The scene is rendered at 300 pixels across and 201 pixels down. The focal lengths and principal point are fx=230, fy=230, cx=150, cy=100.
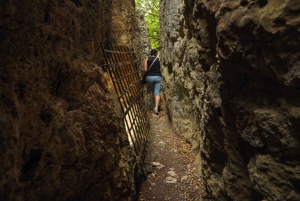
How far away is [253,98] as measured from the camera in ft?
5.36

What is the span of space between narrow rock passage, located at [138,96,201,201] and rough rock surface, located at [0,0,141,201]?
35.5 inches

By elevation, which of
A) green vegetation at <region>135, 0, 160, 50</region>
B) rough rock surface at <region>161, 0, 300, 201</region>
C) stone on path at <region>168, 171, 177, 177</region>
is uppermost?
green vegetation at <region>135, 0, 160, 50</region>

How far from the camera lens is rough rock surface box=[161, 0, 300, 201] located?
1299 millimetres

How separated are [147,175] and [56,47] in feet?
9.00

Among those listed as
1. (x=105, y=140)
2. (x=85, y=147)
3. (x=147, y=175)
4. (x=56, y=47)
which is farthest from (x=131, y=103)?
(x=56, y=47)

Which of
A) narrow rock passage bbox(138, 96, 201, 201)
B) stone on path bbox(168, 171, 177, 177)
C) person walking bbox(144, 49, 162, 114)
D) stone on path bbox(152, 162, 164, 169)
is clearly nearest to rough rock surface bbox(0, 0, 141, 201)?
narrow rock passage bbox(138, 96, 201, 201)

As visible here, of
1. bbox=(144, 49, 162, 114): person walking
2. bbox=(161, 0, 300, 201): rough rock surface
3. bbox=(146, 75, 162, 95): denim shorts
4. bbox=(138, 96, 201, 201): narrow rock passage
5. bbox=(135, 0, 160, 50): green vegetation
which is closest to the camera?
bbox=(161, 0, 300, 201): rough rock surface

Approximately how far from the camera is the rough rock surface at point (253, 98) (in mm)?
1299

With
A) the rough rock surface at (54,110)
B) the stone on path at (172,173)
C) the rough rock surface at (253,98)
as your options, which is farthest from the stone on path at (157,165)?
the rough rock surface at (253,98)

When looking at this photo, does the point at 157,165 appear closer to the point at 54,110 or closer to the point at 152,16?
the point at 54,110

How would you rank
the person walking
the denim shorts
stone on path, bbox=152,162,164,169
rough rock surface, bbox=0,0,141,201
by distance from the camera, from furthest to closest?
the denim shorts → the person walking → stone on path, bbox=152,162,164,169 → rough rock surface, bbox=0,0,141,201

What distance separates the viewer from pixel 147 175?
3.83 meters

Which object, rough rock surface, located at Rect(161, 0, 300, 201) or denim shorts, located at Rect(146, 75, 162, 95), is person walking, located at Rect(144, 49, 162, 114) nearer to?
denim shorts, located at Rect(146, 75, 162, 95)

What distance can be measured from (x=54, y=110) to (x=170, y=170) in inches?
113
